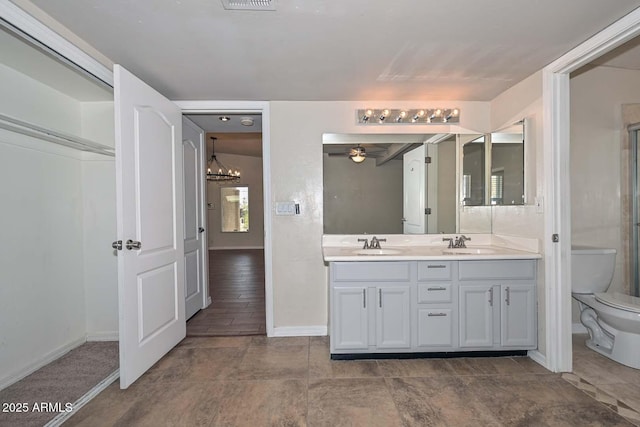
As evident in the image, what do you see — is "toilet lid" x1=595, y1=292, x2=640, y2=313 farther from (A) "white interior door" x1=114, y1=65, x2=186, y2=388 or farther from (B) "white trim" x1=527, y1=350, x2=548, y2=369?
(A) "white interior door" x1=114, y1=65, x2=186, y2=388

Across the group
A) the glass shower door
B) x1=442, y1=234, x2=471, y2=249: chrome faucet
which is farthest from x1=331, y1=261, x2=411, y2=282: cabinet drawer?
the glass shower door

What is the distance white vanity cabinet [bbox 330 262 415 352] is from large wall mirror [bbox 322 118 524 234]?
0.66 metres

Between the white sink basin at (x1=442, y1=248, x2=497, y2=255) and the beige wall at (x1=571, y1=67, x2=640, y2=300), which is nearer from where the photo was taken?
the white sink basin at (x1=442, y1=248, x2=497, y2=255)

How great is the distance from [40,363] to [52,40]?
2.28 meters

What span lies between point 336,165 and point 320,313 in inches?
54.8

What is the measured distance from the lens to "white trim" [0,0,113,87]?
1.52 metres

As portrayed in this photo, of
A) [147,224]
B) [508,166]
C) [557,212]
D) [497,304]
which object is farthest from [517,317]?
[147,224]

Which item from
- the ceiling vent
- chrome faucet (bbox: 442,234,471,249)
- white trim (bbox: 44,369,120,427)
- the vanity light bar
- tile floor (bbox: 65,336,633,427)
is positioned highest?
the ceiling vent

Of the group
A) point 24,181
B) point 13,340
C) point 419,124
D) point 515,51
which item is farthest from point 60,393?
point 515,51

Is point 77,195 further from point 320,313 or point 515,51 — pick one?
point 515,51

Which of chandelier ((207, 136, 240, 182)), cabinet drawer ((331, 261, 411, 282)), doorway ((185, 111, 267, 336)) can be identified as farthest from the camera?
chandelier ((207, 136, 240, 182))

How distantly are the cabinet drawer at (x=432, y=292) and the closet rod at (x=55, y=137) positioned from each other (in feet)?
Result: 9.09

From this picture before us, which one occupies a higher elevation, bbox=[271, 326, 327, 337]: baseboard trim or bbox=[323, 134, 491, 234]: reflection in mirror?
bbox=[323, 134, 491, 234]: reflection in mirror

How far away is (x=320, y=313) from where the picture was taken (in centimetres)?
296
